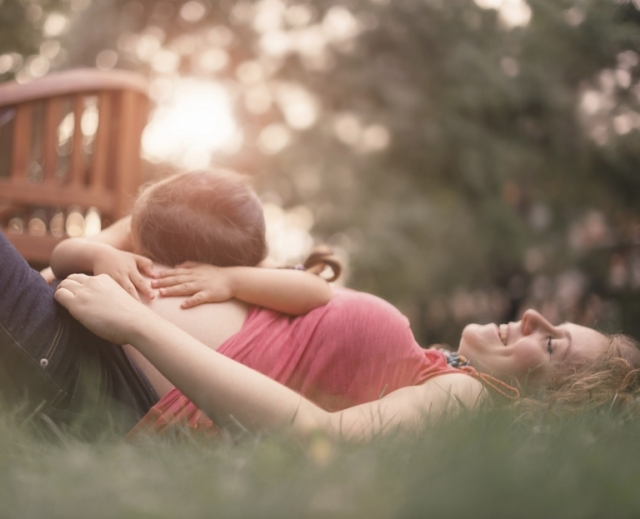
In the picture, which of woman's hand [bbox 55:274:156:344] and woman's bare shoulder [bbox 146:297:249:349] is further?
woman's bare shoulder [bbox 146:297:249:349]

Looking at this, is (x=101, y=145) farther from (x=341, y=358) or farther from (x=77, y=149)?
(x=341, y=358)

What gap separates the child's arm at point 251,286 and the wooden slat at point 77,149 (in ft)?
5.81

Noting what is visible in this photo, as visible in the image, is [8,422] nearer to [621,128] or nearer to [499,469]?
[499,469]

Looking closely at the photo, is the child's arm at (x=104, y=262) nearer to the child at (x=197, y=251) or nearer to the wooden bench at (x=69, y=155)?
the child at (x=197, y=251)

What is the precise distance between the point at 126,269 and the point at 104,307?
221mm

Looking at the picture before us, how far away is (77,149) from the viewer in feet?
10.5

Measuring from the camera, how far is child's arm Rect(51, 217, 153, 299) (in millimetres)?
1672

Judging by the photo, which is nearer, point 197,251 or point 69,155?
point 197,251

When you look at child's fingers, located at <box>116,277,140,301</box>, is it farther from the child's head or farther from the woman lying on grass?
the child's head

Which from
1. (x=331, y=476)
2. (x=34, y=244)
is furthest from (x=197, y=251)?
(x=34, y=244)

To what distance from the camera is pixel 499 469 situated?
39.4 inches

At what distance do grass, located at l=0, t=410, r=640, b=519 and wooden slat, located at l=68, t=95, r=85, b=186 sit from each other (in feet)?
7.15

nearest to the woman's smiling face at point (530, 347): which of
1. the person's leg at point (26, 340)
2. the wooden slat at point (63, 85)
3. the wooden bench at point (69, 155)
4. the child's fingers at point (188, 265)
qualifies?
the child's fingers at point (188, 265)

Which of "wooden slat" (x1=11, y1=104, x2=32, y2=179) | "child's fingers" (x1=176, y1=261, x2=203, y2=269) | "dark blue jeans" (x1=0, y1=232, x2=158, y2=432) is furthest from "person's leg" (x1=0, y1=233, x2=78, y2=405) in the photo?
"wooden slat" (x1=11, y1=104, x2=32, y2=179)
